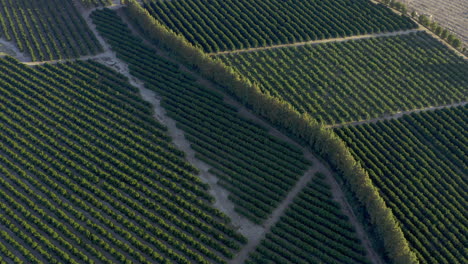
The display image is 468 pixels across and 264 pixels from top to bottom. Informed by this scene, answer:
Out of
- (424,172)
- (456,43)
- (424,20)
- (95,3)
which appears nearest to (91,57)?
(95,3)

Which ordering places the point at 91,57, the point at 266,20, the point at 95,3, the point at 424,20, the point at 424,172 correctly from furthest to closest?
the point at 424,20, the point at 95,3, the point at 266,20, the point at 91,57, the point at 424,172

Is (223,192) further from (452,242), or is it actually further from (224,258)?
(452,242)

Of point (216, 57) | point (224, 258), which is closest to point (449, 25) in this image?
point (216, 57)

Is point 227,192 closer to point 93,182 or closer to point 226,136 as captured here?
point 226,136

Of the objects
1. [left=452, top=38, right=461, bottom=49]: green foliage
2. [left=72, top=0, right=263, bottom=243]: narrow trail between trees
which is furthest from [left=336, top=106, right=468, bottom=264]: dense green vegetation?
[left=72, top=0, right=263, bottom=243]: narrow trail between trees

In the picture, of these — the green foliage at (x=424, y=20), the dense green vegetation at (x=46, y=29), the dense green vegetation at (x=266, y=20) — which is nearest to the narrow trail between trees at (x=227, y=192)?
the dense green vegetation at (x=46, y=29)

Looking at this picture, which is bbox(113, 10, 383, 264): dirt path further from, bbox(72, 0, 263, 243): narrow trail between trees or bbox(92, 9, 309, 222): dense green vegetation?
bbox(92, 9, 309, 222): dense green vegetation

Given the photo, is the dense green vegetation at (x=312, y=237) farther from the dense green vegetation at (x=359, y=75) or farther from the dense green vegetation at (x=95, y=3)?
the dense green vegetation at (x=95, y=3)
